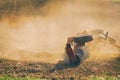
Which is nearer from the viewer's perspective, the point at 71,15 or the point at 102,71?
the point at 102,71

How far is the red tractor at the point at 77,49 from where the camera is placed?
22.6 m

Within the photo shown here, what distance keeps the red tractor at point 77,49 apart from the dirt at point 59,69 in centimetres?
49

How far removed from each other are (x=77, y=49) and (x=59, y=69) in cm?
247

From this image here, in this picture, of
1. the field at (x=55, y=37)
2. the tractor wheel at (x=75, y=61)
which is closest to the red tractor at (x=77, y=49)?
the tractor wheel at (x=75, y=61)

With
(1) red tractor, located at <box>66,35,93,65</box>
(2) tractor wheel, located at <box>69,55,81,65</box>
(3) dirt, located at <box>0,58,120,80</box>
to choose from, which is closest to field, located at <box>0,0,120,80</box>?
(3) dirt, located at <box>0,58,120,80</box>

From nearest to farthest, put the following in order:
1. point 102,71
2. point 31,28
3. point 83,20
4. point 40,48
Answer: point 102,71 < point 40,48 < point 31,28 < point 83,20

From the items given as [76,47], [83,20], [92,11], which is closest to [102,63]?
[76,47]

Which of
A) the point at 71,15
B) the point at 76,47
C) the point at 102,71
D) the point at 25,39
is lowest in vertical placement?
the point at 102,71

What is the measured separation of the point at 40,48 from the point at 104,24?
7267 millimetres

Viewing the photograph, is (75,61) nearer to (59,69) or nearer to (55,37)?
(59,69)

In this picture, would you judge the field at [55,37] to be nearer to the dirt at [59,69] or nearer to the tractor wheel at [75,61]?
the dirt at [59,69]

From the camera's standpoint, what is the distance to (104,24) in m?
28.4

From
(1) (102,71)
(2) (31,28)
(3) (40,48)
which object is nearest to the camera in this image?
(1) (102,71)

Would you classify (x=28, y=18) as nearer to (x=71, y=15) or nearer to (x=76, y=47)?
(x=71, y=15)
